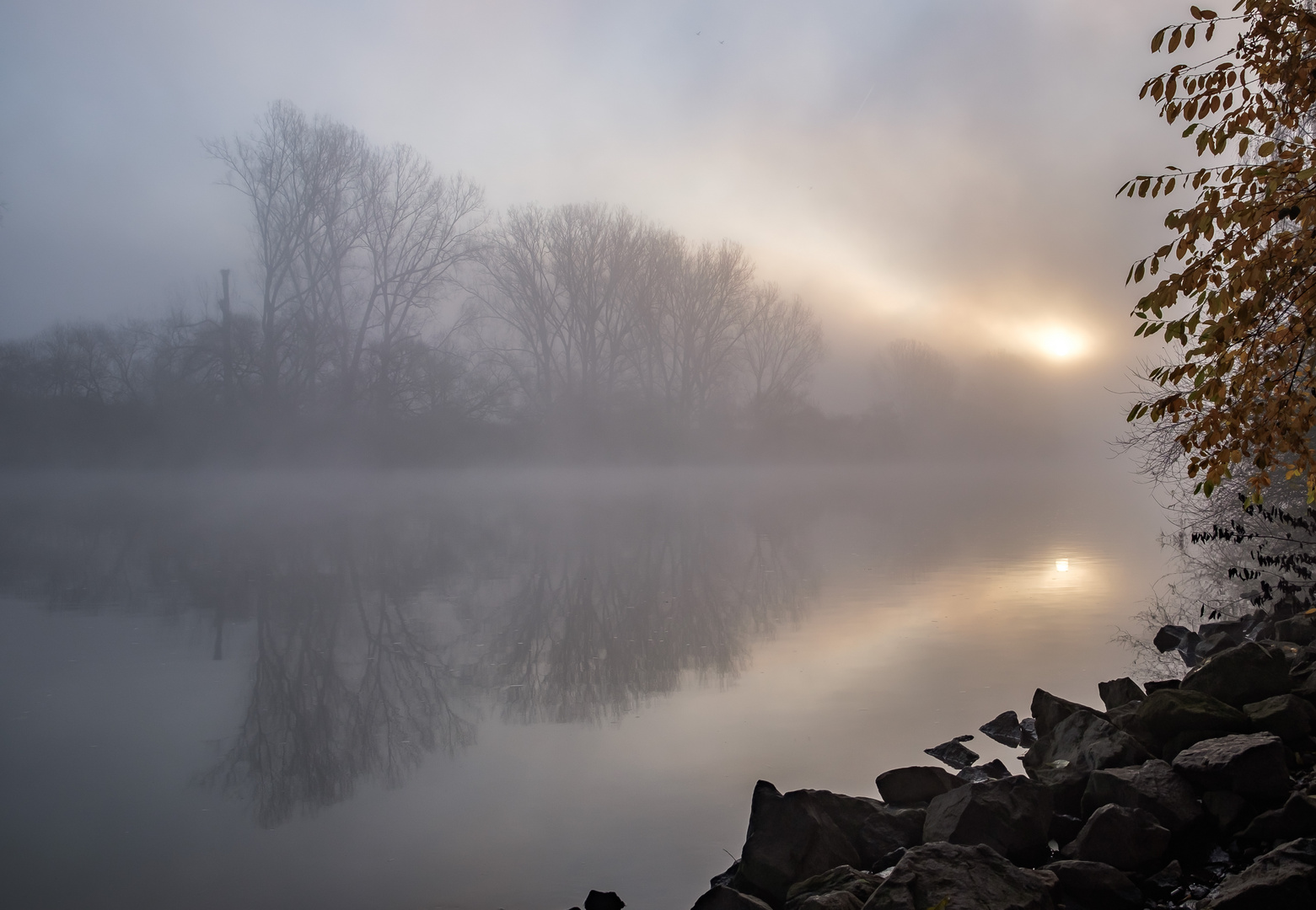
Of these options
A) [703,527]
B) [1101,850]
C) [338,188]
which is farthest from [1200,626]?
[338,188]

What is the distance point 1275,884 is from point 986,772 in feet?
6.49

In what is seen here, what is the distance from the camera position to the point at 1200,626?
8680mm

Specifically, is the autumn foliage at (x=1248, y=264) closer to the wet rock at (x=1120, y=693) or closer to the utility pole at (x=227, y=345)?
the wet rock at (x=1120, y=693)

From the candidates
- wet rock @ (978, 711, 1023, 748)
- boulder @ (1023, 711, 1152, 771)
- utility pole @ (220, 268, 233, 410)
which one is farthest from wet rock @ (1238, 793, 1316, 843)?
utility pole @ (220, 268, 233, 410)

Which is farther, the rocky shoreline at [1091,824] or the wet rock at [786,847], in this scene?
the wet rock at [786,847]

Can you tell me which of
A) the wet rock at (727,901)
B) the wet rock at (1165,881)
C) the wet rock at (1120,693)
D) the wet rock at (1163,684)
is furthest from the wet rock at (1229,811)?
the wet rock at (727,901)

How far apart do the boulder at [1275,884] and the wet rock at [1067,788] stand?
38.8 inches

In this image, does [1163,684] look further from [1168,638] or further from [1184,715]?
[1168,638]

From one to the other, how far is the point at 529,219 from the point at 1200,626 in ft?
155

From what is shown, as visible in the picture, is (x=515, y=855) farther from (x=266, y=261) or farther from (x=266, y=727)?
(x=266, y=261)

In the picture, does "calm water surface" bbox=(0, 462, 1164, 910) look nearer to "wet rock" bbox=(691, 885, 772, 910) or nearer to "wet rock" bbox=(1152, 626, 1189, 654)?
"wet rock" bbox=(691, 885, 772, 910)

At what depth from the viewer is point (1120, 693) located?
5895 millimetres

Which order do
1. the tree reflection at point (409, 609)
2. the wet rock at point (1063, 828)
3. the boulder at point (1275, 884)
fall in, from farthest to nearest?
1. the tree reflection at point (409, 609)
2. the wet rock at point (1063, 828)
3. the boulder at point (1275, 884)

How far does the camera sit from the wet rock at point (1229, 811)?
3.94 metres
